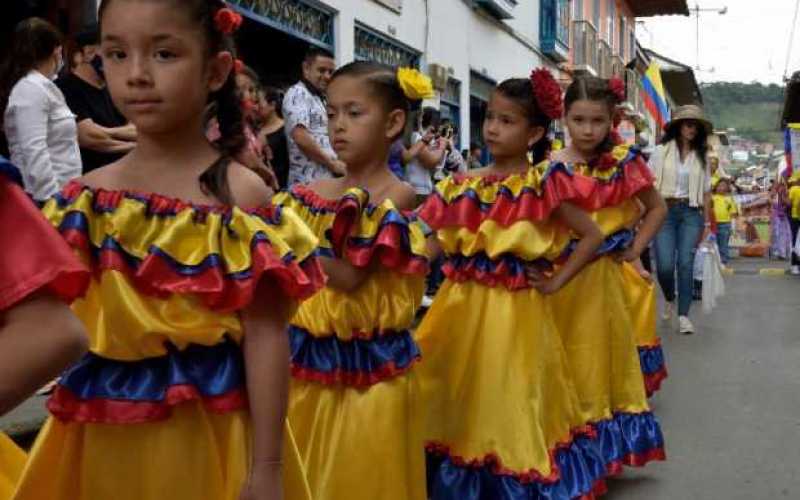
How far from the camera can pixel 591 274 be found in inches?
202

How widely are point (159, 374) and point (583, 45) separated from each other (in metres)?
26.1

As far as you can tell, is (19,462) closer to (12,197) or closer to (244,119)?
(244,119)

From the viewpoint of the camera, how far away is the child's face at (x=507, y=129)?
432 cm

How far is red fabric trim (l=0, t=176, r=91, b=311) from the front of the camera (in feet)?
4.59

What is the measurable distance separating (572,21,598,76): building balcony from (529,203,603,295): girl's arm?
71.6 ft

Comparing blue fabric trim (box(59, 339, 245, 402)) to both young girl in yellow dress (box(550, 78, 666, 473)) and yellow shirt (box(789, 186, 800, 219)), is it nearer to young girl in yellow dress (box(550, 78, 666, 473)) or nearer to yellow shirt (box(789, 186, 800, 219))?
young girl in yellow dress (box(550, 78, 666, 473))

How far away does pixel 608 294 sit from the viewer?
5168mm

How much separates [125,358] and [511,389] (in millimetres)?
2246

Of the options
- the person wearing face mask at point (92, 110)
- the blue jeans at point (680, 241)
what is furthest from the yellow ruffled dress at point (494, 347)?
the blue jeans at point (680, 241)

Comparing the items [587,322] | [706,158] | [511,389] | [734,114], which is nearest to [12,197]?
[511,389]

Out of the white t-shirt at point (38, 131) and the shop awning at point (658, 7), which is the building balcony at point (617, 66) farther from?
the white t-shirt at point (38, 131)

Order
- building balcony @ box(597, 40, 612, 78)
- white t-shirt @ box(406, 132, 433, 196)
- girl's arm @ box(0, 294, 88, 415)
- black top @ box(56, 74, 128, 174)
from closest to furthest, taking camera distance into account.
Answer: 1. girl's arm @ box(0, 294, 88, 415)
2. black top @ box(56, 74, 128, 174)
3. white t-shirt @ box(406, 132, 433, 196)
4. building balcony @ box(597, 40, 612, 78)

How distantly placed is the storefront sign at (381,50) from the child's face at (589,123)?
6209 mm

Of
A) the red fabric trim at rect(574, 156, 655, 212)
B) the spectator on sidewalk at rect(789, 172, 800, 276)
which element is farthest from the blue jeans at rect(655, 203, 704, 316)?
the spectator on sidewalk at rect(789, 172, 800, 276)
